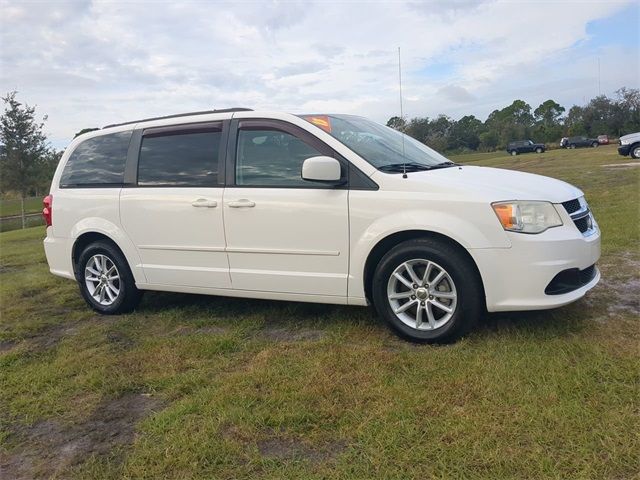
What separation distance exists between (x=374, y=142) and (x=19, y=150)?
74.3ft

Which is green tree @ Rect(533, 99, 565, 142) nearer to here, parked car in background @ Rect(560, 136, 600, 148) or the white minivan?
parked car in background @ Rect(560, 136, 600, 148)

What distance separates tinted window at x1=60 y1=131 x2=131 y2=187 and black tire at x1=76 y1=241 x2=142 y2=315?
649 millimetres

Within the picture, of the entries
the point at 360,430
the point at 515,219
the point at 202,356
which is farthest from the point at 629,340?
the point at 202,356

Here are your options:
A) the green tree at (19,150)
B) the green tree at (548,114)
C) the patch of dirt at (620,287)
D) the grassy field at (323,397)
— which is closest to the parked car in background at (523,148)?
the green tree at (548,114)

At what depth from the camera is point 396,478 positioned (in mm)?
2365

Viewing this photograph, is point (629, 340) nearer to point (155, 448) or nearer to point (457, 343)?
point (457, 343)

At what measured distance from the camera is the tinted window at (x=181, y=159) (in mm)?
4691

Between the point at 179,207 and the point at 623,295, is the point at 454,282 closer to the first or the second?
the point at 623,295

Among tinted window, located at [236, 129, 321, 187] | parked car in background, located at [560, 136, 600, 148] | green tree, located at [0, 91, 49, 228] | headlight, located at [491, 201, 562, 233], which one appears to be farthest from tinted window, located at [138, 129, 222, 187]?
parked car in background, located at [560, 136, 600, 148]

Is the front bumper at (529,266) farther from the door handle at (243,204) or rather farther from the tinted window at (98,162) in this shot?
the tinted window at (98,162)

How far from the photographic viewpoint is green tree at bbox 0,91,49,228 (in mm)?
22688

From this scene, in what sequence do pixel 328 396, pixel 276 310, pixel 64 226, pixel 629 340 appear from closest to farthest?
pixel 328 396 → pixel 629 340 → pixel 276 310 → pixel 64 226

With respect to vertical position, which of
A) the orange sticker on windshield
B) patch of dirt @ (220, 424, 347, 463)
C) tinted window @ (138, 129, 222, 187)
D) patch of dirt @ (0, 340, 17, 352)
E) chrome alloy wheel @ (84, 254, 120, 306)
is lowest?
patch of dirt @ (220, 424, 347, 463)

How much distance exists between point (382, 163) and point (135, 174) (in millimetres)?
2398
